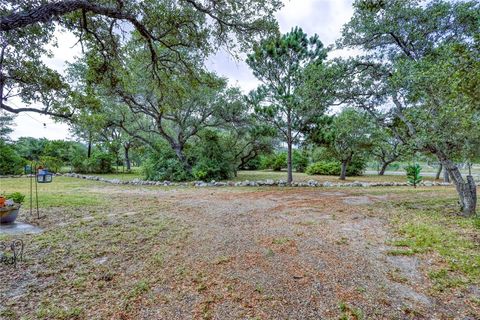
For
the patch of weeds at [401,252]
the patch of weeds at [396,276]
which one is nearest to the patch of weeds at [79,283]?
the patch of weeds at [396,276]

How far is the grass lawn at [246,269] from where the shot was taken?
1666 millimetres

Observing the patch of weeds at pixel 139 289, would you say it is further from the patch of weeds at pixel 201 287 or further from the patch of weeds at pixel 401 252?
the patch of weeds at pixel 401 252

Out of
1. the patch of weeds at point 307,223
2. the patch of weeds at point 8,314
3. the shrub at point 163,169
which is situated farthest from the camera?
the shrub at point 163,169

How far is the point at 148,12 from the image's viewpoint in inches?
168

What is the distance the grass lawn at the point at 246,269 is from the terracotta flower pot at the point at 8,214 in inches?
12.8

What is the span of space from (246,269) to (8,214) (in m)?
3.96

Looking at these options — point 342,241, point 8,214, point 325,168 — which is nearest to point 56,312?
point 342,241

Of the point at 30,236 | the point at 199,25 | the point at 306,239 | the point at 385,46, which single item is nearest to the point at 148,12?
the point at 199,25

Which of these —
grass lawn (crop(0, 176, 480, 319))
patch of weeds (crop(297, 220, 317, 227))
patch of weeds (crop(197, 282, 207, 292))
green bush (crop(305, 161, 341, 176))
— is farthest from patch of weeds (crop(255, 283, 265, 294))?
green bush (crop(305, 161, 341, 176))

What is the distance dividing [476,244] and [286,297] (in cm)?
280

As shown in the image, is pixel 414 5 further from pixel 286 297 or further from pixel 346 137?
pixel 346 137

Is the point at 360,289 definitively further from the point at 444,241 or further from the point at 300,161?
the point at 300,161

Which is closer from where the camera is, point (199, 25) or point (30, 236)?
point (30, 236)

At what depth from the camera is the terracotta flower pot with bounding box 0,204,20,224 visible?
3495 mm
